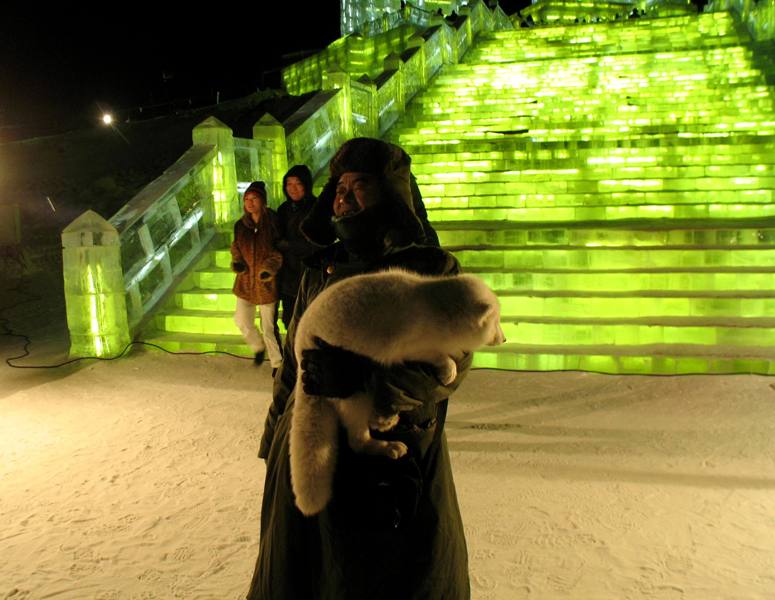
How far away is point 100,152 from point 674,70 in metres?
18.3

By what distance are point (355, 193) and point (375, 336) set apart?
0.52 metres

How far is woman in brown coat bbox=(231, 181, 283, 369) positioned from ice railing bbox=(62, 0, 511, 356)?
1.91 meters

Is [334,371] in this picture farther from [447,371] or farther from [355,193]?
[355,193]

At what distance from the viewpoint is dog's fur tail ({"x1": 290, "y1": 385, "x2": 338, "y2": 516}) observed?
1.53m

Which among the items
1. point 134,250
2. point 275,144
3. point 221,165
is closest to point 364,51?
point 275,144

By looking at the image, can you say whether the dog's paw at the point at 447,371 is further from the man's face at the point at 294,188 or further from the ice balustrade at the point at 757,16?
the ice balustrade at the point at 757,16

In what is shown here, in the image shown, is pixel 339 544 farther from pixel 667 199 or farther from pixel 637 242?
pixel 667 199

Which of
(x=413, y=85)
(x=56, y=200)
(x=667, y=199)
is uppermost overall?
(x=413, y=85)

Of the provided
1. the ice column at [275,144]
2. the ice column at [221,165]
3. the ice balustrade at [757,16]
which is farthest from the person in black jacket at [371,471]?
the ice balustrade at [757,16]

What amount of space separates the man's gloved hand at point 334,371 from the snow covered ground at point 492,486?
176 cm

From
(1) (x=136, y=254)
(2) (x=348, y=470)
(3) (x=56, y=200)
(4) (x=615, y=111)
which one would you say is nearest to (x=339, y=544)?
(2) (x=348, y=470)

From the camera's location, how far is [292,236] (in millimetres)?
5730

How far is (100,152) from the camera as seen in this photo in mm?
22062

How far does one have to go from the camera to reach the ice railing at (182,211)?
268 inches
